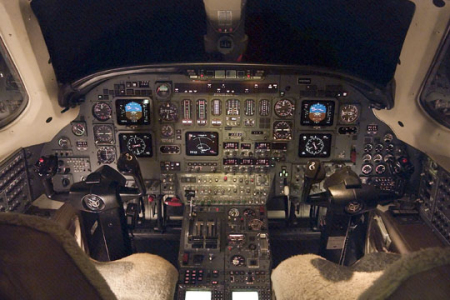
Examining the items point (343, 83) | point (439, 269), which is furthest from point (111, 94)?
point (439, 269)

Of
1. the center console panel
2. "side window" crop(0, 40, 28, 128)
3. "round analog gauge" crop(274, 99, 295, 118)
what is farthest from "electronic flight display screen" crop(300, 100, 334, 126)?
"side window" crop(0, 40, 28, 128)

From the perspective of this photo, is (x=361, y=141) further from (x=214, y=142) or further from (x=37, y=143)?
(x=37, y=143)

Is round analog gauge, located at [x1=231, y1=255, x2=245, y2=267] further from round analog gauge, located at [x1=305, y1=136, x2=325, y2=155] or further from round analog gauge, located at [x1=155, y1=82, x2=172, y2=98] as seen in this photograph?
round analog gauge, located at [x1=155, y1=82, x2=172, y2=98]

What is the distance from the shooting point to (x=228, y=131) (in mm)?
3902

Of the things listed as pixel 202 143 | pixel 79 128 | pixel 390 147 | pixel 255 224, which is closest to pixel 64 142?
pixel 79 128

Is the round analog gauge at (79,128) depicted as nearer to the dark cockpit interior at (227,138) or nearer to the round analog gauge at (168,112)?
the dark cockpit interior at (227,138)

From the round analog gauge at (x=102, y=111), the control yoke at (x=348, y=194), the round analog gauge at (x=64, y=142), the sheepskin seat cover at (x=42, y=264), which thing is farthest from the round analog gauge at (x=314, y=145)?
the sheepskin seat cover at (x=42, y=264)

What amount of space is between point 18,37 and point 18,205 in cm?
147

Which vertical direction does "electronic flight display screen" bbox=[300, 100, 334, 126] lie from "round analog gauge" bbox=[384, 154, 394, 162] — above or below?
above

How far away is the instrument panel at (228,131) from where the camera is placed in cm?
375

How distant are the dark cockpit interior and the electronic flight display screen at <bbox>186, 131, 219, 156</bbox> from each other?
0.01 metres

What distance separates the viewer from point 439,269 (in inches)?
42.7

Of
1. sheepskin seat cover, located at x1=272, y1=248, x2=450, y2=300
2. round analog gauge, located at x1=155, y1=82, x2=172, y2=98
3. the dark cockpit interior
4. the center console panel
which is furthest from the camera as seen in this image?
round analog gauge, located at x1=155, y1=82, x2=172, y2=98

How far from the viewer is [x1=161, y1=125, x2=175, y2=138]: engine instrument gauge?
153 inches
